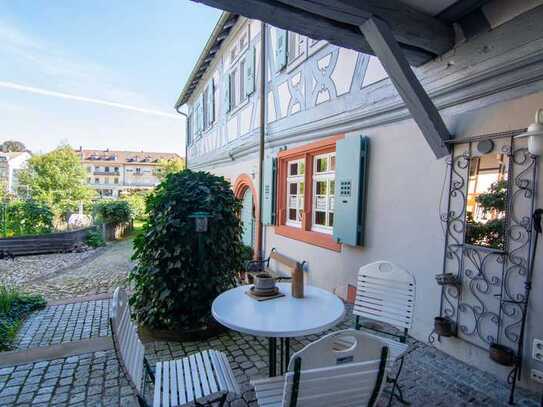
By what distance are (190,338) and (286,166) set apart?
348 centimetres

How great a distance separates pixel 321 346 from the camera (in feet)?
3.93

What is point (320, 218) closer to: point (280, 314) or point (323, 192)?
point (323, 192)

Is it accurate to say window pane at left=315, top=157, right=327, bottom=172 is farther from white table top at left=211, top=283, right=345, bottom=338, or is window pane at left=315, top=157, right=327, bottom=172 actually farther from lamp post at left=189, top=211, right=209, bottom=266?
white table top at left=211, top=283, right=345, bottom=338

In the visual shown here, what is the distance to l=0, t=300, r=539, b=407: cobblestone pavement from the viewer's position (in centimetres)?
219

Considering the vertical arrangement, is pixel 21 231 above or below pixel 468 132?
below

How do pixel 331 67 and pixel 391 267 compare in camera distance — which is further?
pixel 331 67

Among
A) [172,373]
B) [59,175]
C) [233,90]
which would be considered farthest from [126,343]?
[59,175]

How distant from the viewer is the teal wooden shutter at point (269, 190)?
19.1ft

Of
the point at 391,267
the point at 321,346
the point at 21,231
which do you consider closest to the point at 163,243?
the point at 391,267

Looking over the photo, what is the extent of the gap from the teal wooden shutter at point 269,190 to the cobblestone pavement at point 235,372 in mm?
2928

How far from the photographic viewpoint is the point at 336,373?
1197 mm

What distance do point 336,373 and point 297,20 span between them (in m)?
2.30

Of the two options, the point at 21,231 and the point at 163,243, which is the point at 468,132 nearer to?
the point at 163,243

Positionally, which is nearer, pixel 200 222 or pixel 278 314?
pixel 278 314
